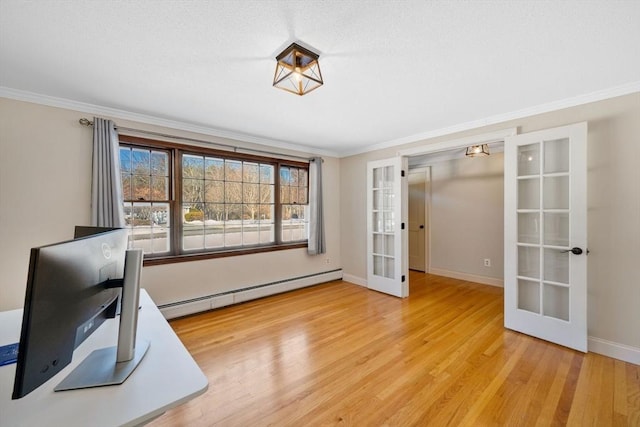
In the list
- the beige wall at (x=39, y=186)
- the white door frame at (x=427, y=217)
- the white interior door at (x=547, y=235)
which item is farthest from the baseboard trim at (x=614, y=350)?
the beige wall at (x=39, y=186)

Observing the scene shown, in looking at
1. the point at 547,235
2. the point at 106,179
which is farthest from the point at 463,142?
the point at 106,179

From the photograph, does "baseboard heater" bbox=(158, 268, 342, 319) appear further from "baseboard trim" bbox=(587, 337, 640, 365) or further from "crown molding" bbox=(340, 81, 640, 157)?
"baseboard trim" bbox=(587, 337, 640, 365)

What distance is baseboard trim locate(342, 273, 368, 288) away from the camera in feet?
14.9

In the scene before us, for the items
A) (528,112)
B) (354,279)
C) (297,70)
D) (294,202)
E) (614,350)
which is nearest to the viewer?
(297,70)

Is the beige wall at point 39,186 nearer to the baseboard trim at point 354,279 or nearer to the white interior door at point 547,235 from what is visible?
the baseboard trim at point 354,279

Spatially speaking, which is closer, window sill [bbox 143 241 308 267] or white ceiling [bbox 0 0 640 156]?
white ceiling [bbox 0 0 640 156]

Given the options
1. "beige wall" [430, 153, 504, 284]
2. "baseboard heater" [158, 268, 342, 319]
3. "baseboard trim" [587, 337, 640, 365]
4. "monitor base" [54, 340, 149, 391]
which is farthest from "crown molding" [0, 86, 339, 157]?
"baseboard trim" [587, 337, 640, 365]

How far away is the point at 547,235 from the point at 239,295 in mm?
3643

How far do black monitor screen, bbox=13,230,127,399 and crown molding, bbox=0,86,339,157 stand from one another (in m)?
2.50

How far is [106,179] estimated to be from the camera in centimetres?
266

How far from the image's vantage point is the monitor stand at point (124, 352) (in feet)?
3.07

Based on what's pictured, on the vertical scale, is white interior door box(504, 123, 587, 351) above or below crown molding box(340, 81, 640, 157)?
below

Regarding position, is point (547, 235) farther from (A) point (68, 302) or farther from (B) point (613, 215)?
(A) point (68, 302)

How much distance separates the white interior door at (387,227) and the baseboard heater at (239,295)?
36.4 inches
